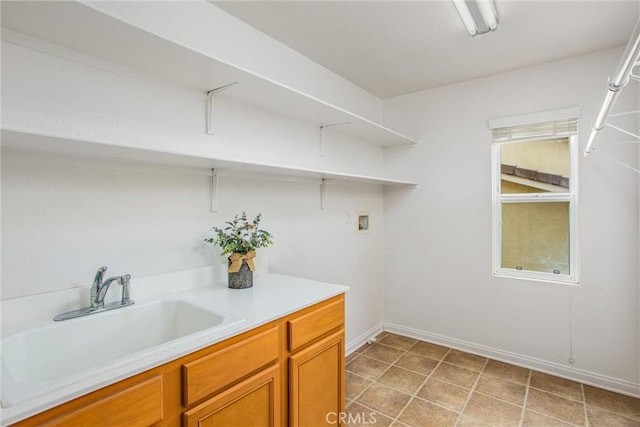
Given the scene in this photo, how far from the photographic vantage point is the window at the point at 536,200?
248 cm

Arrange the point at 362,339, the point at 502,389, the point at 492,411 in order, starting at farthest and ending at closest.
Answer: the point at 362,339 < the point at 502,389 < the point at 492,411

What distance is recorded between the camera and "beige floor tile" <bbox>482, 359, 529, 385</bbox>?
2420mm

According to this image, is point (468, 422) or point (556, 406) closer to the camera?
point (468, 422)

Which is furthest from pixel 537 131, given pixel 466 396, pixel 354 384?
pixel 354 384

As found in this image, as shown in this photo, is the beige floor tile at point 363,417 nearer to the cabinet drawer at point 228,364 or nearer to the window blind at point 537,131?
the cabinet drawer at point 228,364

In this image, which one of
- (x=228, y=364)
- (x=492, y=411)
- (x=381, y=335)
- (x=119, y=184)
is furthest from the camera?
(x=381, y=335)

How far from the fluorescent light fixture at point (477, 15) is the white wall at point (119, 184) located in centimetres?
117

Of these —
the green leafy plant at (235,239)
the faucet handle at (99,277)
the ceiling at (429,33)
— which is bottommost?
the faucet handle at (99,277)

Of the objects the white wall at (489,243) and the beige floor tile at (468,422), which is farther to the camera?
the white wall at (489,243)

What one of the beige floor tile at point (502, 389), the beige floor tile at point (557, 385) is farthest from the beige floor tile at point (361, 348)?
the beige floor tile at point (557, 385)

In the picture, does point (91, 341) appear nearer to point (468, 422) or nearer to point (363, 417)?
point (363, 417)

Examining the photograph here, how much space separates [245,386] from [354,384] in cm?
137

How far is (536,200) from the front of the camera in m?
2.62

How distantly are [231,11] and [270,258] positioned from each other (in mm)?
1481
